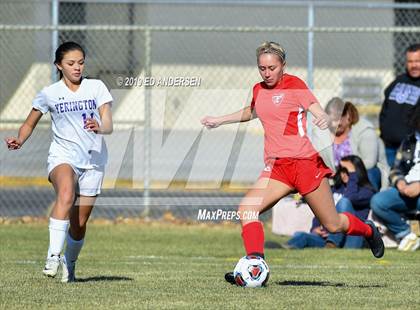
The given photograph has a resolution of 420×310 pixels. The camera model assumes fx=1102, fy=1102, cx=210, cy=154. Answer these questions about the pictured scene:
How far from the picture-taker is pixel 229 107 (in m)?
16.5

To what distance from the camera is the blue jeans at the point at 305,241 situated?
1209cm

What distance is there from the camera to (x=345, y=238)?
12.2 meters

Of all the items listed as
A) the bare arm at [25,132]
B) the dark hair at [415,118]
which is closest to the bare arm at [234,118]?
the bare arm at [25,132]

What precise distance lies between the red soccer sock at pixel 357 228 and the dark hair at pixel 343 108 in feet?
12.2

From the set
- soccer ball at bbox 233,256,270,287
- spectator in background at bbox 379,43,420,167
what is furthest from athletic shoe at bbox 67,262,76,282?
spectator in background at bbox 379,43,420,167

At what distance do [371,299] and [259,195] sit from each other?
1.31 metres

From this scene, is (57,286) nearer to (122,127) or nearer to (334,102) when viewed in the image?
(334,102)

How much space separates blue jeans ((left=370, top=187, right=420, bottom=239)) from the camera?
1191cm

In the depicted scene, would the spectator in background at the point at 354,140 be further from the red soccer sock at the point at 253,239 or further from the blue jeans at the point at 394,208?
the red soccer sock at the point at 253,239

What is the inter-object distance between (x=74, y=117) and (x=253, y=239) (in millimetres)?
1687

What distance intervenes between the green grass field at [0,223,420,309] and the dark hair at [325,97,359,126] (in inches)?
65.3

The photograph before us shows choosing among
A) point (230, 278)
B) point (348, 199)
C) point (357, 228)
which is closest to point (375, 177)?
point (348, 199)

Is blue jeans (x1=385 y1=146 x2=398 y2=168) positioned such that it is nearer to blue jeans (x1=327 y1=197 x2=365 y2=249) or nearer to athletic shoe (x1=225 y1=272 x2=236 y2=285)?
blue jeans (x1=327 y1=197 x2=365 y2=249)

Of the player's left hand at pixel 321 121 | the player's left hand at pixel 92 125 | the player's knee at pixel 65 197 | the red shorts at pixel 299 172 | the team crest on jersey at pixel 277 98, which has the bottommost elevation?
the player's knee at pixel 65 197
